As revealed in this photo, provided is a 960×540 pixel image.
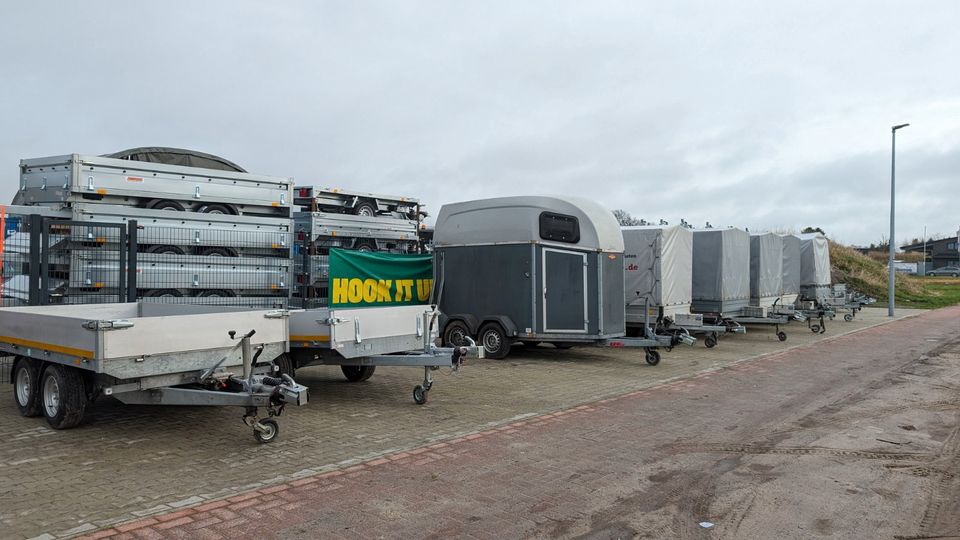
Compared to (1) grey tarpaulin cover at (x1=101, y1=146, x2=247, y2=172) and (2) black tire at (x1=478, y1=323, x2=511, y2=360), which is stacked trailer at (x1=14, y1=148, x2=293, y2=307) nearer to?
(1) grey tarpaulin cover at (x1=101, y1=146, x2=247, y2=172)

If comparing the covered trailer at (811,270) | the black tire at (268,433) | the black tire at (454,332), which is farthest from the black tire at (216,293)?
the covered trailer at (811,270)

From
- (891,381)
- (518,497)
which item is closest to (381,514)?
(518,497)

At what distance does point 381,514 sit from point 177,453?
8.51 ft

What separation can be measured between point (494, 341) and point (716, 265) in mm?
7369

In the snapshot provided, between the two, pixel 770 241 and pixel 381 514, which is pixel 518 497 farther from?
pixel 770 241

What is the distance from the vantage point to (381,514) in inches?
199

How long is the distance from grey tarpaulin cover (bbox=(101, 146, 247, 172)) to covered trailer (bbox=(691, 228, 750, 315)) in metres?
11.8

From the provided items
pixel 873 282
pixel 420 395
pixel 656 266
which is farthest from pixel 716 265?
pixel 873 282

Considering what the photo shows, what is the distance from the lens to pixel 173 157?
1331cm

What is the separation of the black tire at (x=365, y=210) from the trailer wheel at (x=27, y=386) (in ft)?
31.2

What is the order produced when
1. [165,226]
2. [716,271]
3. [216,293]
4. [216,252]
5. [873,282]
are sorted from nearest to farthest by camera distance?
1. [165,226]
2. [216,293]
3. [216,252]
4. [716,271]
5. [873,282]

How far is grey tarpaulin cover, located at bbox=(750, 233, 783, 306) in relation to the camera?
66.6ft

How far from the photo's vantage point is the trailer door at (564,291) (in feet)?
44.5

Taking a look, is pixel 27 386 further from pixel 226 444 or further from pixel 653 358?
pixel 653 358
